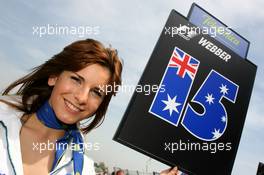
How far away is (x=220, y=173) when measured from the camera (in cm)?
288

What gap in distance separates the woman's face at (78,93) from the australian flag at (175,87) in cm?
77

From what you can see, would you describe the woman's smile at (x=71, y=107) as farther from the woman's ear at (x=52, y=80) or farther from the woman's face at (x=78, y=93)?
the woman's ear at (x=52, y=80)

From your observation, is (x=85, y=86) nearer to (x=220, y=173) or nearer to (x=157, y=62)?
(x=157, y=62)

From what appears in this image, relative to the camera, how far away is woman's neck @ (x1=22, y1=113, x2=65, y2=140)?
1.96 meters

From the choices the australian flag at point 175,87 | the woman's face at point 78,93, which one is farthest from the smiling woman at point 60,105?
the australian flag at point 175,87

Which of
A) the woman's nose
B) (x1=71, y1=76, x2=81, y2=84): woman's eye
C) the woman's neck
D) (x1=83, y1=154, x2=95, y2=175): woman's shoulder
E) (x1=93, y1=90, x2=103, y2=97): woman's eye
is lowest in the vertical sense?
(x1=83, y1=154, x2=95, y2=175): woman's shoulder

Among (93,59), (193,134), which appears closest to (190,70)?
(193,134)

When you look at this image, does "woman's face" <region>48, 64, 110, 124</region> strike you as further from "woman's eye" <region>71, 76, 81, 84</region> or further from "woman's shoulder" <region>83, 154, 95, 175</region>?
"woman's shoulder" <region>83, 154, 95, 175</region>

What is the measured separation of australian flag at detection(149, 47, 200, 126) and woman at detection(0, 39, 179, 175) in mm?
642

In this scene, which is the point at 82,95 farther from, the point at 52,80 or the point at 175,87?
the point at 175,87

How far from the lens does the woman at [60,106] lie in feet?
6.10

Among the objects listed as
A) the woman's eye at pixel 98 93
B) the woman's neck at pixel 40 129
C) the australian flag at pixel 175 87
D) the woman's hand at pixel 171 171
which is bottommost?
the woman's neck at pixel 40 129

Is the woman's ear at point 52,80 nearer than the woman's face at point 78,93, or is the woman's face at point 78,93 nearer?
the woman's face at point 78,93

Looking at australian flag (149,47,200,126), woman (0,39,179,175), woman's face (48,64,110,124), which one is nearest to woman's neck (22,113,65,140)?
woman (0,39,179,175)
